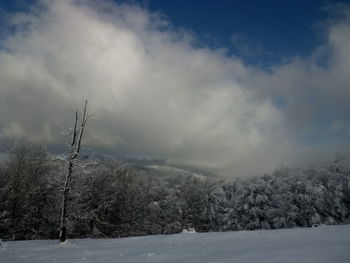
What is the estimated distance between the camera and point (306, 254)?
33.8 ft

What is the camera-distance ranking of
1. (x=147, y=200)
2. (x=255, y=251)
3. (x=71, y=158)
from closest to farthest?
(x=255, y=251) → (x=71, y=158) → (x=147, y=200)

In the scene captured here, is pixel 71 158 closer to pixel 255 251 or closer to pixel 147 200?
pixel 255 251

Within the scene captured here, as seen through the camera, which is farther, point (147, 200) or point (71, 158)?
point (147, 200)

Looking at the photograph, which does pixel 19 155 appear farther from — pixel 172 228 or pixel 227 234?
pixel 227 234

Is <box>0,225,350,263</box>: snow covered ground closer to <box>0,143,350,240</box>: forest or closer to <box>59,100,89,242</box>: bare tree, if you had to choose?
<box>59,100,89,242</box>: bare tree

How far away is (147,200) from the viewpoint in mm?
67062

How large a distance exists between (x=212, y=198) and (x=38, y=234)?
2900 centimetres

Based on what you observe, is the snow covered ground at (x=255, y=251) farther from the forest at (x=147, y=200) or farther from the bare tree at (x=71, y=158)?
the forest at (x=147, y=200)

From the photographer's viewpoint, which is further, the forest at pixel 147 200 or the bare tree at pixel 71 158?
the forest at pixel 147 200

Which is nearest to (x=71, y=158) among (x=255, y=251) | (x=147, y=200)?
(x=255, y=251)

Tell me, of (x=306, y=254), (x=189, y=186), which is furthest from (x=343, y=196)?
(x=306, y=254)

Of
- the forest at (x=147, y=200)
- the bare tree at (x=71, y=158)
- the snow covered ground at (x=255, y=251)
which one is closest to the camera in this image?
the snow covered ground at (x=255, y=251)

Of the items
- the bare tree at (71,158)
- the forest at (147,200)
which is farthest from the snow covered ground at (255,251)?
the forest at (147,200)

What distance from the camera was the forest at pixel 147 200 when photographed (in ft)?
155
